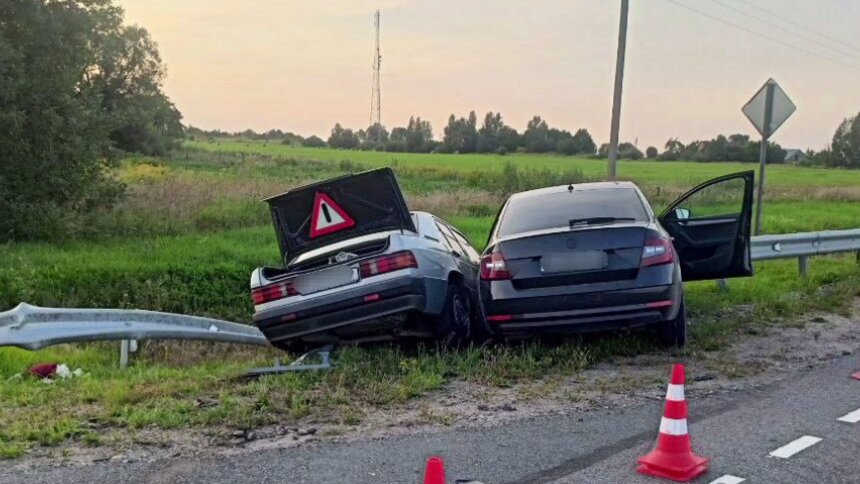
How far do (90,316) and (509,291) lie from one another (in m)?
4.08

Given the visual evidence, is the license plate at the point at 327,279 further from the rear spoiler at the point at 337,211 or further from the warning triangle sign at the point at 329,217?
the warning triangle sign at the point at 329,217

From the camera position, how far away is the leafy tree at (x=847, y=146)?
87.4 meters

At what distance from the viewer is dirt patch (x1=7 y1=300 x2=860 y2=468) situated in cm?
503

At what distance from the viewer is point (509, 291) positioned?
7039mm

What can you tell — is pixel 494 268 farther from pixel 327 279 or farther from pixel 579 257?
pixel 327 279

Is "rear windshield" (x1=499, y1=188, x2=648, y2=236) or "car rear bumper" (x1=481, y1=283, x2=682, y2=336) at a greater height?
"rear windshield" (x1=499, y1=188, x2=648, y2=236)

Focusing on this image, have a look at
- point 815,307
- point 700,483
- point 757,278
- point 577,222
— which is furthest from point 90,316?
point 757,278

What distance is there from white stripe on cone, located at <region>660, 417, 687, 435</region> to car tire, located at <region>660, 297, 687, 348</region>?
282 cm

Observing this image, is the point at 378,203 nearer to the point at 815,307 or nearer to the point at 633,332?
the point at 633,332

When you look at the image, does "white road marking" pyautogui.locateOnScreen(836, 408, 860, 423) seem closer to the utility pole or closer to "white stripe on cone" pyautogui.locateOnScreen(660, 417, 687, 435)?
"white stripe on cone" pyautogui.locateOnScreen(660, 417, 687, 435)

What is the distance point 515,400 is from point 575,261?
1.46 metres

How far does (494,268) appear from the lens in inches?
281

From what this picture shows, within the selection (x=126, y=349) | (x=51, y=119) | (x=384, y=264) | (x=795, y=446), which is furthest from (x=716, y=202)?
A: (x=51, y=119)

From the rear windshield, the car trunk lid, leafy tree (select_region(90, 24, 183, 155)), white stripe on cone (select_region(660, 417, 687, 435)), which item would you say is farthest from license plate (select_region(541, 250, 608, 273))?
leafy tree (select_region(90, 24, 183, 155))
